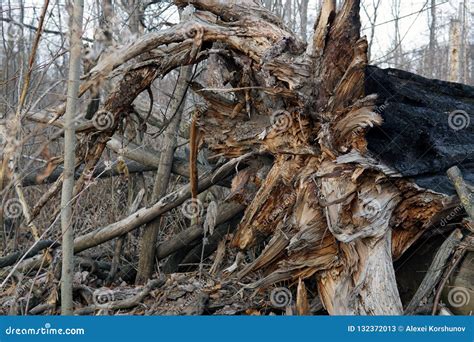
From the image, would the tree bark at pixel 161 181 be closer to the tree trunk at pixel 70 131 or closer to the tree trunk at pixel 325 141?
the tree trunk at pixel 325 141

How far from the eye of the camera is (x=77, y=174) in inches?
204

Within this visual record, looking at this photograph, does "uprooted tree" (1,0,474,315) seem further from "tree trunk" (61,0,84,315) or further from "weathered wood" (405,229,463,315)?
"tree trunk" (61,0,84,315)

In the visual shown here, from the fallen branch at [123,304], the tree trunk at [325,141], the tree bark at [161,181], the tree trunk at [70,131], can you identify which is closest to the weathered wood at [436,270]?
the tree trunk at [325,141]

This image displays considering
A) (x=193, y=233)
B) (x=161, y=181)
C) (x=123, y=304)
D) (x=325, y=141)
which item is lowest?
(x=123, y=304)

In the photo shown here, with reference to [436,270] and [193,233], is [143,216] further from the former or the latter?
[436,270]

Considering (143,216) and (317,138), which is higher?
(317,138)

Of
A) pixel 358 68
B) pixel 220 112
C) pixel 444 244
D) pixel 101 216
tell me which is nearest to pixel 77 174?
pixel 101 216

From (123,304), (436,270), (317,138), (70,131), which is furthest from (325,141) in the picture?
(123,304)

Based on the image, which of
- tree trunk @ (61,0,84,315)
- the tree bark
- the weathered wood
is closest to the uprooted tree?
the weathered wood

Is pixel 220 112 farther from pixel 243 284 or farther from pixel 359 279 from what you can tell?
pixel 359 279

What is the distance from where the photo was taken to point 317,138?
3.70m

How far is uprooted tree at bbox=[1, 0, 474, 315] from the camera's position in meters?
3.45

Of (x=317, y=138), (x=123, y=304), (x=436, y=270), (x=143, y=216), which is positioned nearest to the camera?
(x=436, y=270)

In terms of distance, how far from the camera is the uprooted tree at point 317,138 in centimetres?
345
